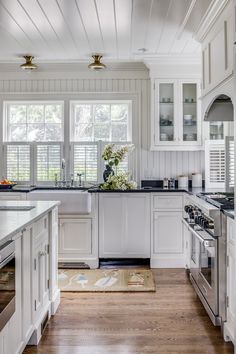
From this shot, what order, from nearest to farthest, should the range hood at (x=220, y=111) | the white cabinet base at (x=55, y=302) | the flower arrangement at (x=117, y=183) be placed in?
1. the white cabinet base at (x=55, y=302)
2. the range hood at (x=220, y=111)
3. the flower arrangement at (x=117, y=183)

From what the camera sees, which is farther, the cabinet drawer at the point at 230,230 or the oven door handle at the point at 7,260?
the cabinet drawer at the point at 230,230

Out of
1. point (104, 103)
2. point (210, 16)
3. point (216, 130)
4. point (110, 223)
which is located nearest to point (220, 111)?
point (210, 16)

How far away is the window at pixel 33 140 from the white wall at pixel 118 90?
19cm

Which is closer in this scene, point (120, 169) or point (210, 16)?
point (210, 16)

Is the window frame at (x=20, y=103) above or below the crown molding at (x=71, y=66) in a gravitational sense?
below

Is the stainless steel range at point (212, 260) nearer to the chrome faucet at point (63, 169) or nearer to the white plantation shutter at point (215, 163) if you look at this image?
the white plantation shutter at point (215, 163)

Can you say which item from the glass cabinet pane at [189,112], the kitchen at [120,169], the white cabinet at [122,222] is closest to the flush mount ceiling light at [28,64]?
the kitchen at [120,169]

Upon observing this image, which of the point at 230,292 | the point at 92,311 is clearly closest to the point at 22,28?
the point at 92,311

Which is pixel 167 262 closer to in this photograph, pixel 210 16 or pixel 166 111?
pixel 166 111

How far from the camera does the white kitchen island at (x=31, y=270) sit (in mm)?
2059

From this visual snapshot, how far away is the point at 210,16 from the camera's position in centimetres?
319

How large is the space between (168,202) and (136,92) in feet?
5.23

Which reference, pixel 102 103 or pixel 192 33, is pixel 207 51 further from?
pixel 102 103

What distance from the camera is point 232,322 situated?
8.14 ft
